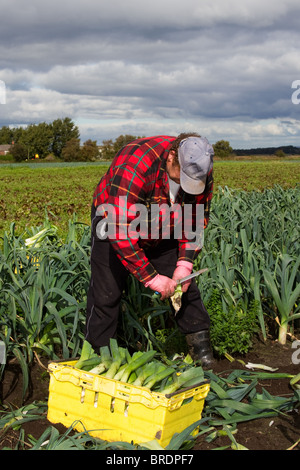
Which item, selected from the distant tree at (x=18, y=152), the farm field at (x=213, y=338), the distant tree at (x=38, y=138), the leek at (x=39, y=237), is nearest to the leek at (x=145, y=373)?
the farm field at (x=213, y=338)

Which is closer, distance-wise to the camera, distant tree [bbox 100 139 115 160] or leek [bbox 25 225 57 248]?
leek [bbox 25 225 57 248]

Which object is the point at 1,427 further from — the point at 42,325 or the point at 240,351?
the point at 240,351

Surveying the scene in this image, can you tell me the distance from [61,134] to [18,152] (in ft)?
43.5

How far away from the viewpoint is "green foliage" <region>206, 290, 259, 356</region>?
2.97 m

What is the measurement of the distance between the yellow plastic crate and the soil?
0.11m

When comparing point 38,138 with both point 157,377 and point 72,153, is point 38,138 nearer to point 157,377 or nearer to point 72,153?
point 72,153

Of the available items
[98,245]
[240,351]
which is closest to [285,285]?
[240,351]

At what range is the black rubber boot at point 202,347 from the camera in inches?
114

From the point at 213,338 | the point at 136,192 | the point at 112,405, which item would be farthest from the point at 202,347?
the point at 136,192

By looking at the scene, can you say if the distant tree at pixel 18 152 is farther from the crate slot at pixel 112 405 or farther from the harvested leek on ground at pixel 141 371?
the crate slot at pixel 112 405

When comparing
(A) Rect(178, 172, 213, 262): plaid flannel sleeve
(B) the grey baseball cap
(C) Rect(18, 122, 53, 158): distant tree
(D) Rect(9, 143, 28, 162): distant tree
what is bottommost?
(A) Rect(178, 172, 213, 262): plaid flannel sleeve

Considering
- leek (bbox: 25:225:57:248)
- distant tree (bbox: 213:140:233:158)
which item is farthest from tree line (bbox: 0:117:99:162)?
leek (bbox: 25:225:57:248)

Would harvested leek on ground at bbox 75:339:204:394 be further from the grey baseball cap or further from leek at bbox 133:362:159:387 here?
the grey baseball cap
